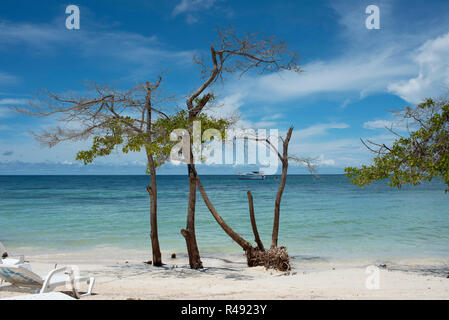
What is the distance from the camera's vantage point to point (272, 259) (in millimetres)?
9055

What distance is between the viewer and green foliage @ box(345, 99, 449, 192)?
7312 mm

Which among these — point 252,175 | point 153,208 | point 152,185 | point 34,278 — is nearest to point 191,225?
point 153,208

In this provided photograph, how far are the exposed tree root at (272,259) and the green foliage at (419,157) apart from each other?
2.59 m

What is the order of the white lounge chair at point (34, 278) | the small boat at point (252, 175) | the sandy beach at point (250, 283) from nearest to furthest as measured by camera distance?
the white lounge chair at point (34, 278), the sandy beach at point (250, 283), the small boat at point (252, 175)

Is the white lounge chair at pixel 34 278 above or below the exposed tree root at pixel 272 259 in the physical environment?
above

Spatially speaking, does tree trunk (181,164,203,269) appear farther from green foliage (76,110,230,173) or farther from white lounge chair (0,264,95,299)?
white lounge chair (0,264,95,299)

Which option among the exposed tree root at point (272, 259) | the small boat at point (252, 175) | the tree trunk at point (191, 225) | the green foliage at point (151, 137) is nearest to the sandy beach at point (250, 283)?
the exposed tree root at point (272, 259)

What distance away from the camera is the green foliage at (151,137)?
814 cm

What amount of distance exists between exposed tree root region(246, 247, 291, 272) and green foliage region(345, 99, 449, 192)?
259 cm

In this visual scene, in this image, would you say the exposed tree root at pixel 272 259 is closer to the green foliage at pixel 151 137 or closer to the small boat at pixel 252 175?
the green foliage at pixel 151 137

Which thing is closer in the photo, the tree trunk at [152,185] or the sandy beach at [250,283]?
the sandy beach at [250,283]

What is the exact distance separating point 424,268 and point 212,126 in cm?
731

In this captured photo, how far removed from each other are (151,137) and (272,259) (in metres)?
4.22

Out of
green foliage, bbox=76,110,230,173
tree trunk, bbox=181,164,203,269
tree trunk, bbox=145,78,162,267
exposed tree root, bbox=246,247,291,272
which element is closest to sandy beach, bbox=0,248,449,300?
exposed tree root, bbox=246,247,291,272
